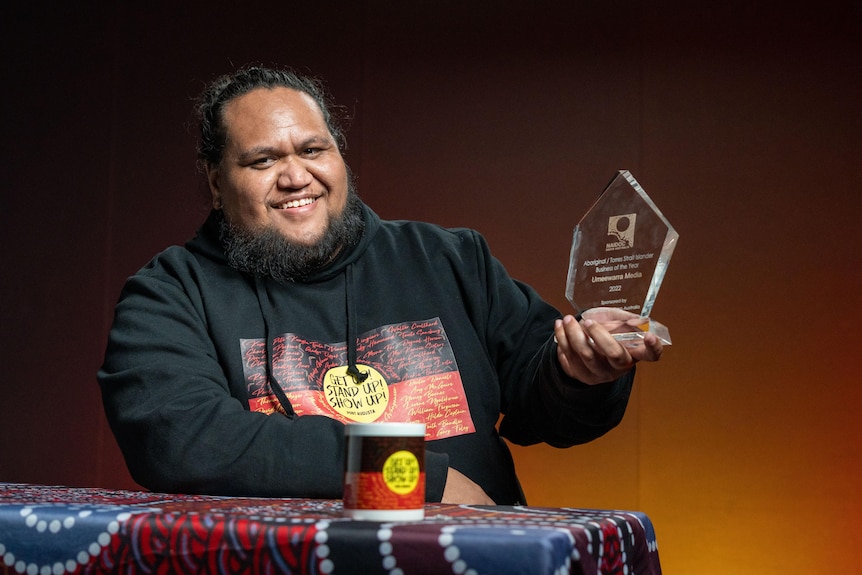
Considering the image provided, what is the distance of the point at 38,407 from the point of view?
381 centimetres

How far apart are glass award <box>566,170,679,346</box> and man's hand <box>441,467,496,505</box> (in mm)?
291

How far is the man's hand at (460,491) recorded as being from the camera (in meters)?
1.25

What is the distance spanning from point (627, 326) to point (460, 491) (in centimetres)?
32

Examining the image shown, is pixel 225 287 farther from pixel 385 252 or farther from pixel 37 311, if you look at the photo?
pixel 37 311

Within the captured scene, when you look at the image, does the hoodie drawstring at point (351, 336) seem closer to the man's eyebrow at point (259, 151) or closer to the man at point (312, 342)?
the man at point (312, 342)

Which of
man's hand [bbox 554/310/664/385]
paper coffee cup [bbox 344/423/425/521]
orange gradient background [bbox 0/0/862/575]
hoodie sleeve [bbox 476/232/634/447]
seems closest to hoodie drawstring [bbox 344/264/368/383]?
hoodie sleeve [bbox 476/232/634/447]

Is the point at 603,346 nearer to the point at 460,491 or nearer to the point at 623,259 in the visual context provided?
the point at 623,259

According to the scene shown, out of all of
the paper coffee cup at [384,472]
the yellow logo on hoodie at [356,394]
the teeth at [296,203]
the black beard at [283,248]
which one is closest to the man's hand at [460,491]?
the yellow logo on hoodie at [356,394]

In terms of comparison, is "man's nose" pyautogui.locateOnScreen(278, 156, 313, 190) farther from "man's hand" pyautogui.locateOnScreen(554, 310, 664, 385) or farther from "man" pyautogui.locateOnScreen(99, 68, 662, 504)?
"man's hand" pyautogui.locateOnScreen(554, 310, 664, 385)

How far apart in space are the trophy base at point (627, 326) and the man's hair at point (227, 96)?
903 mm

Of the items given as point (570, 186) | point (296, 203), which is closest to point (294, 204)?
point (296, 203)

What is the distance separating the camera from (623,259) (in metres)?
1.25

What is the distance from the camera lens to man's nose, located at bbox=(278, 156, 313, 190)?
178 cm

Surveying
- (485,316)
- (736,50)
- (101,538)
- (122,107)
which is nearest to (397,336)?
(485,316)
